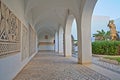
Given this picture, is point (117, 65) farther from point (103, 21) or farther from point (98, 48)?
point (103, 21)

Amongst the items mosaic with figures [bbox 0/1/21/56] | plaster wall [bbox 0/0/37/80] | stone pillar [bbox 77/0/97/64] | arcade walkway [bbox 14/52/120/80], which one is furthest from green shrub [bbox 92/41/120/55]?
mosaic with figures [bbox 0/1/21/56]

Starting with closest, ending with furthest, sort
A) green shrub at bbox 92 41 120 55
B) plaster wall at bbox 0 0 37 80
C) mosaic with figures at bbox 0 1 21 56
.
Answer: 1. mosaic with figures at bbox 0 1 21 56
2. plaster wall at bbox 0 0 37 80
3. green shrub at bbox 92 41 120 55

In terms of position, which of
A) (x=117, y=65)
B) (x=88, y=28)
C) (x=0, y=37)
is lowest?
(x=117, y=65)

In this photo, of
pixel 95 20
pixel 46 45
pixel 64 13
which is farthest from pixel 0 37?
pixel 46 45

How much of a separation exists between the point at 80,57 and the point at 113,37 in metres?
12.1

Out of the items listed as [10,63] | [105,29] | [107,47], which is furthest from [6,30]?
[105,29]

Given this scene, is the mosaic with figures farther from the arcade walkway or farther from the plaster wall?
the arcade walkway

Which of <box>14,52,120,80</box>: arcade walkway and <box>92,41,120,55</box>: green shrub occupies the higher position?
<box>92,41,120,55</box>: green shrub

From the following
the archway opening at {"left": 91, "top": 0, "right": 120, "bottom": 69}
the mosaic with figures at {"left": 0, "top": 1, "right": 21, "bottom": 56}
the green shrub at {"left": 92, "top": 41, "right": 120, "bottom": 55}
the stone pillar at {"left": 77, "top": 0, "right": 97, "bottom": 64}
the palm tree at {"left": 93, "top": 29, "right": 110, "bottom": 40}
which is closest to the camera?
the mosaic with figures at {"left": 0, "top": 1, "right": 21, "bottom": 56}

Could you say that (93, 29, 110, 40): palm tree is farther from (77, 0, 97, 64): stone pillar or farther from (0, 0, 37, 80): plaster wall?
(0, 0, 37, 80): plaster wall

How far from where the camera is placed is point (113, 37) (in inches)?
759

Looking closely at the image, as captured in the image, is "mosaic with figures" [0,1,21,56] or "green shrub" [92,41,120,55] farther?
"green shrub" [92,41,120,55]

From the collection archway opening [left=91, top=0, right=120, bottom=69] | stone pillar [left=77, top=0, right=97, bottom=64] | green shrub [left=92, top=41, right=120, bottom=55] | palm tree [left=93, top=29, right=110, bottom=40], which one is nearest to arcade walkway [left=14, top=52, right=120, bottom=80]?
stone pillar [left=77, top=0, right=97, bottom=64]

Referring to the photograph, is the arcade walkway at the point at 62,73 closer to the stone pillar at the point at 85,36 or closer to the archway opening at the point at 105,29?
the stone pillar at the point at 85,36
